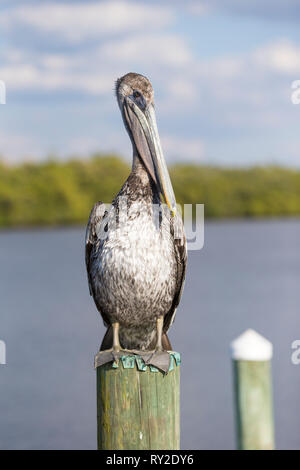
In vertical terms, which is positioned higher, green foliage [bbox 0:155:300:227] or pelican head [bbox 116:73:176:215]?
green foliage [bbox 0:155:300:227]

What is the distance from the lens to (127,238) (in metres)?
3.97

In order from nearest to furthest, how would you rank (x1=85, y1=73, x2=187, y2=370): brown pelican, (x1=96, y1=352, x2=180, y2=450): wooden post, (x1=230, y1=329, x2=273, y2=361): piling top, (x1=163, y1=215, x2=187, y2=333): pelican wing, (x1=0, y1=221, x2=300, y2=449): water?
1. (x1=96, y1=352, x2=180, y2=450): wooden post
2. (x1=85, y1=73, x2=187, y2=370): brown pelican
3. (x1=163, y1=215, x2=187, y2=333): pelican wing
4. (x1=230, y1=329, x2=273, y2=361): piling top
5. (x1=0, y1=221, x2=300, y2=449): water

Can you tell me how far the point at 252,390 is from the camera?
493 centimetres

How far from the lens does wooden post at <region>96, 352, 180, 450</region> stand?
3535 mm

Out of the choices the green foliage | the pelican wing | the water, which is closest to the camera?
the pelican wing

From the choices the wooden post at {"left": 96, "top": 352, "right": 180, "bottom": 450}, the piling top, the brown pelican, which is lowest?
the wooden post at {"left": 96, "top": 352, "right": 180, "bottom": 450}

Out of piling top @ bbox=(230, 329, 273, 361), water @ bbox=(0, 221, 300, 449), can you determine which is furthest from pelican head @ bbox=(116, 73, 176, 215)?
water @ bbox=(0, 221, 300, 449)

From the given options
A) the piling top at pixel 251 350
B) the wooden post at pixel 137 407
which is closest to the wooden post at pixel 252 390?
the piling top at pixel 251 350

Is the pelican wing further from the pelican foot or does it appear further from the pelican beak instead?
the pelican foot

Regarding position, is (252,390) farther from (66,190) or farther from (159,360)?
(66,190)

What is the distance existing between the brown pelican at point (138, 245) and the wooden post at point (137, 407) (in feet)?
0.92

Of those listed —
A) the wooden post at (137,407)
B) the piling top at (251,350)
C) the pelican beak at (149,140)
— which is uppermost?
the pelican beak at (149,140)

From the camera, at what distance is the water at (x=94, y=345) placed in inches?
408

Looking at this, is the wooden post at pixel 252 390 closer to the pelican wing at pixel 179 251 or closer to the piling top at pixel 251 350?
the piling top at pixel 251 350
